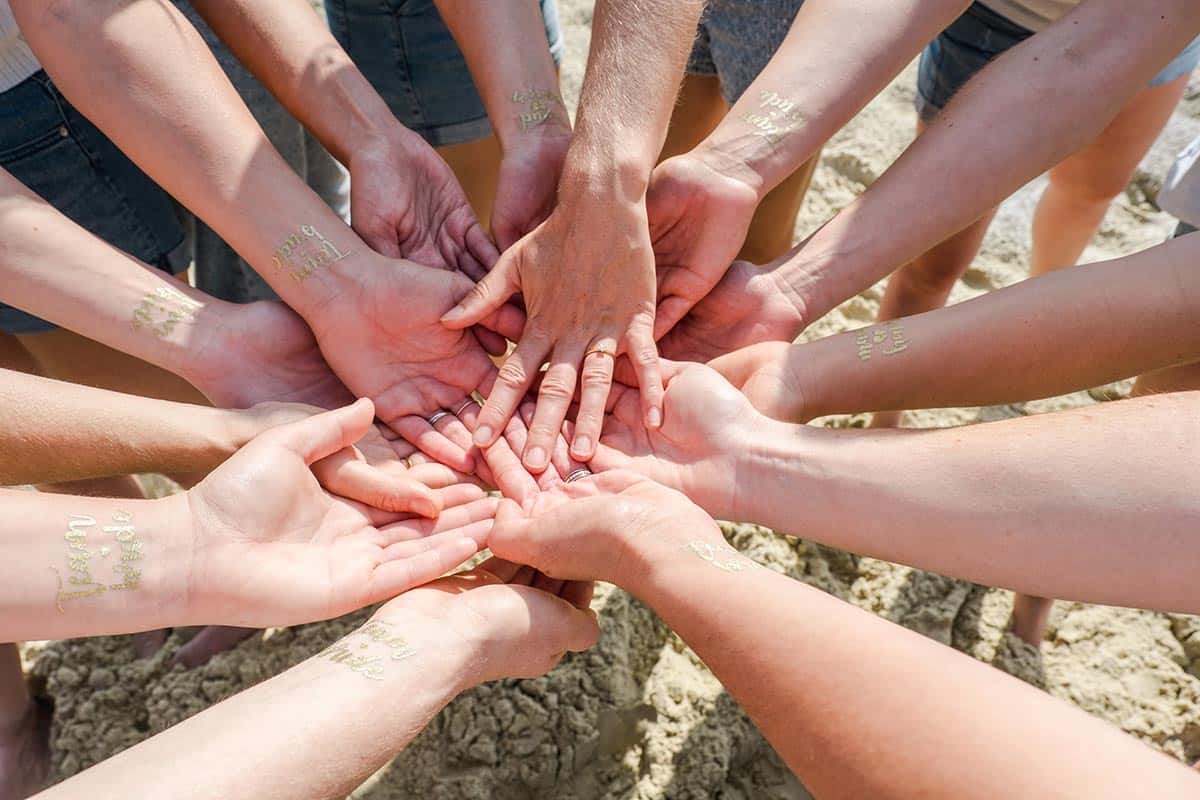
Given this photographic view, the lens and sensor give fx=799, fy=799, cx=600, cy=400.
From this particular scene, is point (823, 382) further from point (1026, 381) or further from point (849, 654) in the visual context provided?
point (849, 654)

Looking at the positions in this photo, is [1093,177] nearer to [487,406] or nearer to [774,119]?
[774,119]

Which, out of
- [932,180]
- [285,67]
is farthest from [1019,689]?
[285,67]

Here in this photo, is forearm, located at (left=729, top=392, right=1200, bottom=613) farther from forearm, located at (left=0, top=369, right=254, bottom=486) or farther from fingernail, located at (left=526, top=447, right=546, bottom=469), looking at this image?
forearm, located at (left=0, top=369, right=254, bottom=486)


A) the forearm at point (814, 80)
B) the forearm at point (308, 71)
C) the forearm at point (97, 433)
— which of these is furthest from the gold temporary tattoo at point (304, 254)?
the forearm at point (814, 80)

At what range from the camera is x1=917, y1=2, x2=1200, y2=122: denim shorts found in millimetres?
1771

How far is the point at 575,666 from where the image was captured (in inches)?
71.0

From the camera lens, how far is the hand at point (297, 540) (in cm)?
120

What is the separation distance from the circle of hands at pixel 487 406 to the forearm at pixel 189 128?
0.09 meters

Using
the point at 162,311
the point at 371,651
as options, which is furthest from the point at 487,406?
the point at 162,311

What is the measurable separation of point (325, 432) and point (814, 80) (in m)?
1.19

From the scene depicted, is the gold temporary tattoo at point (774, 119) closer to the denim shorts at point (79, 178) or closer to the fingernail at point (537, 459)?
the fingernail at point (537, 459)

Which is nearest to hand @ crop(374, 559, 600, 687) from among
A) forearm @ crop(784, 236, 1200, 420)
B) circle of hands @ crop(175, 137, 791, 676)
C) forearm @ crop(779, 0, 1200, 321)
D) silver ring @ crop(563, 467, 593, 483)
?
circle of hands @ crop(175, 137, 791, 676)

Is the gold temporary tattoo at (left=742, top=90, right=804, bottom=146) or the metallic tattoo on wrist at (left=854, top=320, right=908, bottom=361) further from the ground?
the gold temporary tattoo at (left=742, top=90, right=804, bottom=146)

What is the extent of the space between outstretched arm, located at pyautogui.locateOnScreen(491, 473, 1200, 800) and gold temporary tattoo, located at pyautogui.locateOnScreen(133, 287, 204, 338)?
0.82 meters
